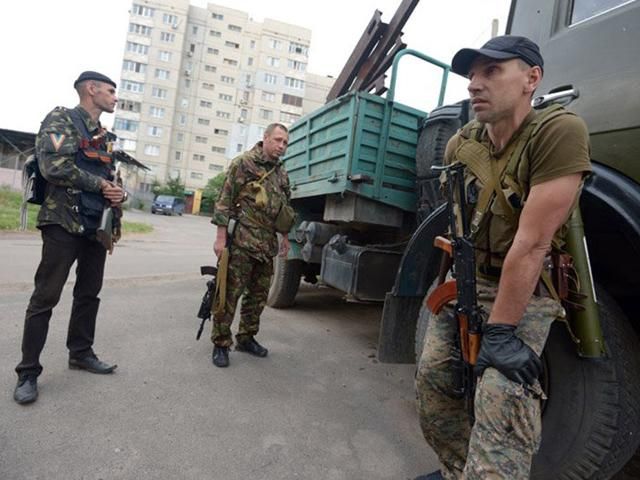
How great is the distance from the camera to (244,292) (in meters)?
3.46

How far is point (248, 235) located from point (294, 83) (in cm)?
5419

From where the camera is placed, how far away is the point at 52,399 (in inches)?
95.1

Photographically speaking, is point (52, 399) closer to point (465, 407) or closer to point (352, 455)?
point (352, 455)

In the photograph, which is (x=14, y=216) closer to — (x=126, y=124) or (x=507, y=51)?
(x=507, y=51)

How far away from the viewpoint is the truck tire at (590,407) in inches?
60.6

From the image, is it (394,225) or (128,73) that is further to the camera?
(128,73)

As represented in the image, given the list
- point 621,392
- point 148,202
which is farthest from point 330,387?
point 148,202

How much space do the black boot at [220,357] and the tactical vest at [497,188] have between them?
6.91 ft

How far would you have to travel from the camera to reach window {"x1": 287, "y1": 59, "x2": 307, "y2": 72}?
177 feet

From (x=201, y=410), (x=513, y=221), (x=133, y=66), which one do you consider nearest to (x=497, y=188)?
(x=513, y=221)

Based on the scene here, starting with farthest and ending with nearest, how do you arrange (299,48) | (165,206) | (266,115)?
(299,48)
(266,115)
(165,206)

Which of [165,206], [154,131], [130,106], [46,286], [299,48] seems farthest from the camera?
Result: [299,48]

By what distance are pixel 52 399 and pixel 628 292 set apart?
113 inches

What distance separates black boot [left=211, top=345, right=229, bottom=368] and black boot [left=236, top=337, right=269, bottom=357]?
0.27m
